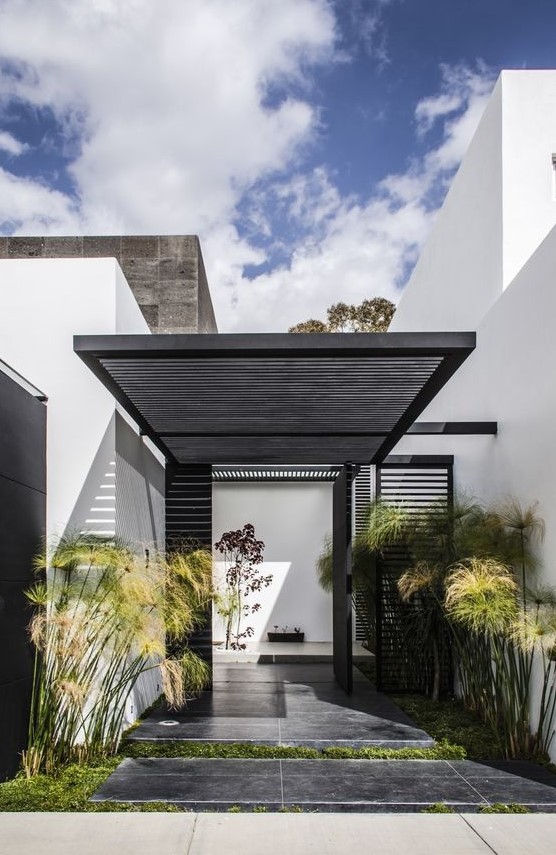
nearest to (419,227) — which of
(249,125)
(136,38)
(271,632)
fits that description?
(249,125)

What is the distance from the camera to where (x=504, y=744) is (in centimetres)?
638

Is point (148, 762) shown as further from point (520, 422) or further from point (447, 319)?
point (447, 319)

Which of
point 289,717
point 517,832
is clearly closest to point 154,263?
point 289,717

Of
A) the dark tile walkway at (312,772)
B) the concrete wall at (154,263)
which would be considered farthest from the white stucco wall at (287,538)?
the dark tile walkway at (312,772)

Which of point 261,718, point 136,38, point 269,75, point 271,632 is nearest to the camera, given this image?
point 261,718

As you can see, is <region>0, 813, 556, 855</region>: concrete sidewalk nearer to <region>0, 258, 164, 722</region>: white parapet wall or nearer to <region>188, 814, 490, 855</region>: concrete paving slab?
<region>188, 814, 490, 855</region>: concrete paving slab

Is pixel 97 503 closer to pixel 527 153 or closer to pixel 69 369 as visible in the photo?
pixel 69 369

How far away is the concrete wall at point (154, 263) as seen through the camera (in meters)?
17.6

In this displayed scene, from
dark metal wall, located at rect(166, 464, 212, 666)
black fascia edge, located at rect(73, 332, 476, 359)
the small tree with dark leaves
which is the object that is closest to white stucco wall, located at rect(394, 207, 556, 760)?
black fascia edge, located at rect(73, 332, 476, 359)

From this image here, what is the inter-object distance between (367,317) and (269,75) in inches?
595

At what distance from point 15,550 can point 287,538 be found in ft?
27.7

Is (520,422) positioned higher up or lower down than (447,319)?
lower down

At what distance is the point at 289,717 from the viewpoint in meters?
7.59

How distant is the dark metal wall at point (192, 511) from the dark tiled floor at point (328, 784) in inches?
121
